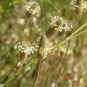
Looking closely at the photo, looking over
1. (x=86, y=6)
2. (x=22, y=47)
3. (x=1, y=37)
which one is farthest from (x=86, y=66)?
(x=22, y=47)

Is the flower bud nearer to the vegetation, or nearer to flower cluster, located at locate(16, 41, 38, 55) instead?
the vegetation

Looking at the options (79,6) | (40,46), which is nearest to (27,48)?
(40,46)

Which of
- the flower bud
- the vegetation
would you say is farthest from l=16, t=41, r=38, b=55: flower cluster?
the flower bud

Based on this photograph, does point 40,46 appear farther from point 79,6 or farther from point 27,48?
point 79,6

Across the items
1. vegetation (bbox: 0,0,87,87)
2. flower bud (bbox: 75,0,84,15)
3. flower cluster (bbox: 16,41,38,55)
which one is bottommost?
vegetation (bbox: 0,0,87,87)

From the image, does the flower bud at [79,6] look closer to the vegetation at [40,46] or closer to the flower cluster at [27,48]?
the vegetation at [40,46]

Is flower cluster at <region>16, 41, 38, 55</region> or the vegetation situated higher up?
flower cluster at <region>16, 41, 38, 55</region>

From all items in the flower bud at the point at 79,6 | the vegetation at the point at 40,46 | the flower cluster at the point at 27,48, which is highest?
the flower bud at the point at 79,6

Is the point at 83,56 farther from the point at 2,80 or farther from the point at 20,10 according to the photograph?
the point at 2,80

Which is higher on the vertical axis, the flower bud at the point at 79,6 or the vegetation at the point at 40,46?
the flower bud at the point at 79,6

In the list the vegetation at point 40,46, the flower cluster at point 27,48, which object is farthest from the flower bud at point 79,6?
the flower cluster at point 27,48

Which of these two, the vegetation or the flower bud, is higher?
the flower bud
